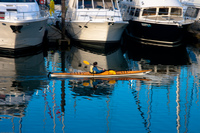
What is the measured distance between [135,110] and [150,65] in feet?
33.4

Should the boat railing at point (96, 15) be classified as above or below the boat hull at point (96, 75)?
above

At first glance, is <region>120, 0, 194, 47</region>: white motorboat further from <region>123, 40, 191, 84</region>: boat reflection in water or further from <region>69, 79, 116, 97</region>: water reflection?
<region>69, 79, 116, 97</region>: water reflection

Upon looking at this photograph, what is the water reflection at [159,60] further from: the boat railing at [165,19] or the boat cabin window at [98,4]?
the boat cabin window at [98,4]

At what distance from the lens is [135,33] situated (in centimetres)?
3603

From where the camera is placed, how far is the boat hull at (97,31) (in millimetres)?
30612

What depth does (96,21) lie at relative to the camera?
30344 millimetres

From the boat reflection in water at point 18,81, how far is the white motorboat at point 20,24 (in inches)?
59.8

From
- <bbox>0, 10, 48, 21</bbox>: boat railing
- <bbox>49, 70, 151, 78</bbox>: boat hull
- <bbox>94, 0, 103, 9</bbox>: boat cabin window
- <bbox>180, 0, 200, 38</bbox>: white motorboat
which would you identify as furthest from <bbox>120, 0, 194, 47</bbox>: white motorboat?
<bbox>49, 70, 151, 78</bbox>: boat hull

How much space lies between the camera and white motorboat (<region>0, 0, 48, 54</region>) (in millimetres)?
26516

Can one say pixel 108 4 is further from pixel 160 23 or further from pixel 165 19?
pixel 165 19

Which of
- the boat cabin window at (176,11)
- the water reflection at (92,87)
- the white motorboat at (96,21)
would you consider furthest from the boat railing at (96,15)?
the water reflection at (92,87)

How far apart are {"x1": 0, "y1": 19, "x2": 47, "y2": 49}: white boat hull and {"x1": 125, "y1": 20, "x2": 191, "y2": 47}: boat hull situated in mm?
9961

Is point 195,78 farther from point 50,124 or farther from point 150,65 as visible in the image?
point 50,124

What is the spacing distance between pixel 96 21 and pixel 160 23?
19.9 ft
